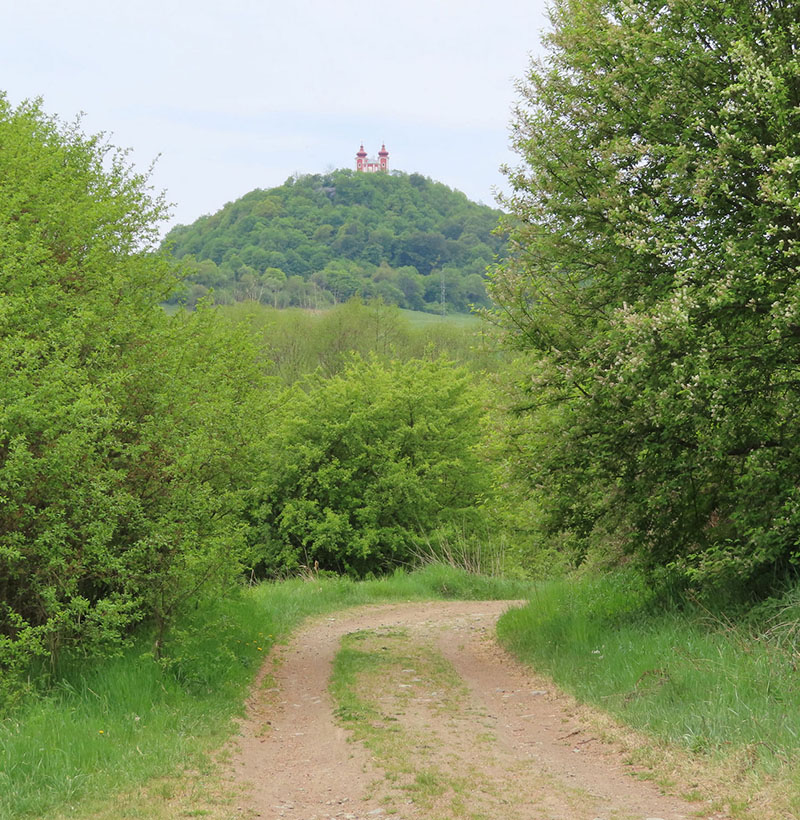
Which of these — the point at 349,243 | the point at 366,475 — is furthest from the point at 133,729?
the point at 349,243

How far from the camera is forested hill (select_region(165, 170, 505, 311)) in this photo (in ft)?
300

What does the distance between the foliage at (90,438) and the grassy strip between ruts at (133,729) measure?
470 mm

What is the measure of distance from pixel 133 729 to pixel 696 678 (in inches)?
213

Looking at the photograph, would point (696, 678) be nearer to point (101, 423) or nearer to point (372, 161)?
point (101, 423)

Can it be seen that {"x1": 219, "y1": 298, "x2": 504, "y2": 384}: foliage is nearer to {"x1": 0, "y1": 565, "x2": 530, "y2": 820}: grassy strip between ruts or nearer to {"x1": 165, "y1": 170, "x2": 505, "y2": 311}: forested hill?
{"x1": 165, "y1": 170, "x2": 505, "y2": 311}: forested hill

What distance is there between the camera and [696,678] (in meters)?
8.38

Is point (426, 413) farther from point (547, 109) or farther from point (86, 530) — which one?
point (86, 530)

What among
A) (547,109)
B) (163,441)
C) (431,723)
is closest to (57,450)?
(163,441)

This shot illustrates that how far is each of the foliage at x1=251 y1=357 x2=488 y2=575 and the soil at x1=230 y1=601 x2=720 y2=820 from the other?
606 inches

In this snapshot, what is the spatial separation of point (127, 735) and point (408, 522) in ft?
70.6

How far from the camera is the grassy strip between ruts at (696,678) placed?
253 inches

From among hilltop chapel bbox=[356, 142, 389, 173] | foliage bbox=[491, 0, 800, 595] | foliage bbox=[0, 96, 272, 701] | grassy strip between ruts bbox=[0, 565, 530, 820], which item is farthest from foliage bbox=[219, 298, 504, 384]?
hilltop chapel bbox=[356, 142, 389, 173]

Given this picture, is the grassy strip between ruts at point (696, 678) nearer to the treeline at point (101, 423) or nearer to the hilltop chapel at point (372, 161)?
the treeline at point (101, 423)

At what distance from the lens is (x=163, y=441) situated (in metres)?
10.2
